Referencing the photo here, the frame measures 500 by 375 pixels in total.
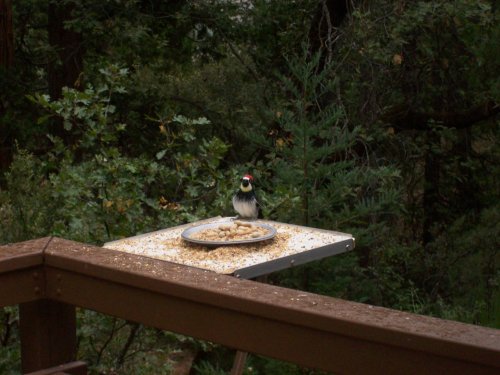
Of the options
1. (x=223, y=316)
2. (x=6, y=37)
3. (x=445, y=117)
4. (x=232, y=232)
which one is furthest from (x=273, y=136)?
(x=223, y=316)

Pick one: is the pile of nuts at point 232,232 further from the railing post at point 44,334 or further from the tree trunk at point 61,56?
the tree trunk at point 61,56

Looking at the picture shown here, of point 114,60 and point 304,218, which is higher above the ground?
point 114,60

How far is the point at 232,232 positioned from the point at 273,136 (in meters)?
3.04

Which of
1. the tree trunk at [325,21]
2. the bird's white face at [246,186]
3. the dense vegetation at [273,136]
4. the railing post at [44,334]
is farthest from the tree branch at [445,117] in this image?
the railing post at [44,334]

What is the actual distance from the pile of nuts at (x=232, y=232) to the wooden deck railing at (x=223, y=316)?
1650 mm

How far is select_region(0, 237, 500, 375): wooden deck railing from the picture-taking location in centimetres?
132

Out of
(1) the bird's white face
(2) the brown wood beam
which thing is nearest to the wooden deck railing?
(2) the brown wood beam

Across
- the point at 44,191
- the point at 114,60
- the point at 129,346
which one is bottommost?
the point at 129,346

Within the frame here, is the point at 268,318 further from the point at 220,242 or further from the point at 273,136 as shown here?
the point at 273,136

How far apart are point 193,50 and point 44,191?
4.85m

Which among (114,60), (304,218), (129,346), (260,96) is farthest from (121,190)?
(114,60)

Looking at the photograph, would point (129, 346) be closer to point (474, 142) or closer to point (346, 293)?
point (346, 293)

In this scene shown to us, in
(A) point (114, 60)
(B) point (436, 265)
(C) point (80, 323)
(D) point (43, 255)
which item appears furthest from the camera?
(A) point (114, 60)

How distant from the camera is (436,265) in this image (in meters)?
7.65
